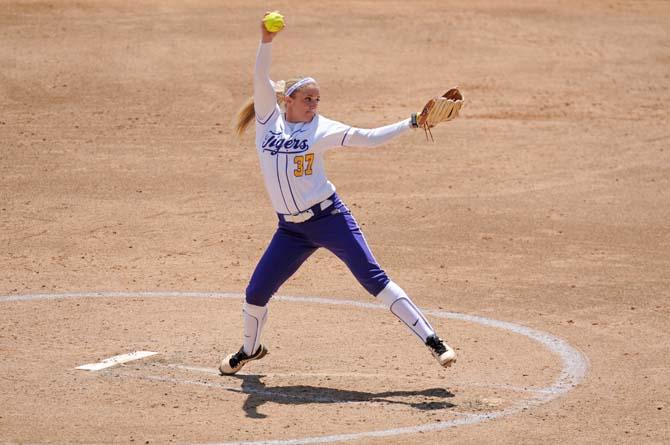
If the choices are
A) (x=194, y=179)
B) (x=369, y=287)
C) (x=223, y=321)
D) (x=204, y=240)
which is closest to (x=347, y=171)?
(x=194, y=179)

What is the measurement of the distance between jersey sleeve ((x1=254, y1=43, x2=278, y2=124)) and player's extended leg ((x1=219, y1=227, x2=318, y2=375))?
786mm

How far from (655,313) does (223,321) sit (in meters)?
3.65

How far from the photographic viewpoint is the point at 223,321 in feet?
32.8

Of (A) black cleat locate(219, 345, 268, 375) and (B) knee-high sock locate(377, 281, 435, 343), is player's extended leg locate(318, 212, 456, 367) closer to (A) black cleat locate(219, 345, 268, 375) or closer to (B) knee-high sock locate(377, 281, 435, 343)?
(B) knee-high sock locate(377, 281, 435, 343)

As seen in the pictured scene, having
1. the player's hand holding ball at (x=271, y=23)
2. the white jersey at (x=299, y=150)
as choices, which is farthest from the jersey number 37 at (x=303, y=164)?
the player's hand holding ball at (x=271, y=23)

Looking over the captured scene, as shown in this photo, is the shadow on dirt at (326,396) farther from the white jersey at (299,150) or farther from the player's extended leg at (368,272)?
the white jersey at (299,150)

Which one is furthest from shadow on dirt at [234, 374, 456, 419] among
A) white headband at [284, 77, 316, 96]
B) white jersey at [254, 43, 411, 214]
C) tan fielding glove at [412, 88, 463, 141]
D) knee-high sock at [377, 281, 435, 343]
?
white headband at [284, 77, 316, 96]

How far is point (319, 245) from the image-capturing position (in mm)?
8125

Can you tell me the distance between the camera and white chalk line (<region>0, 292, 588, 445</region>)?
707 centimetres

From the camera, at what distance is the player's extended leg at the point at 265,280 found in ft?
26.9

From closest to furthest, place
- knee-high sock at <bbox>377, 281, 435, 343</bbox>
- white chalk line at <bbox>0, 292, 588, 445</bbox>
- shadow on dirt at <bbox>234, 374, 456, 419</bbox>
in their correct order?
1. white chalk line at <bbox>0, 292, 588, 445</bbox>
2. shadow on dirt at <bbox>234, 374, 456, 419</bbox>
3. knee-high sock at <bbox>377, 281, 435, 343</bbox>

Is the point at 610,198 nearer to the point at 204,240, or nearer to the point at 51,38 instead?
the point at 204,240

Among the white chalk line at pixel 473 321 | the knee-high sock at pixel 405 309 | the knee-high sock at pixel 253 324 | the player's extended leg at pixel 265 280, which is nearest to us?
the white chalk line at pixel 473 321

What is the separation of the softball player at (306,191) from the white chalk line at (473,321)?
0.62 metres
